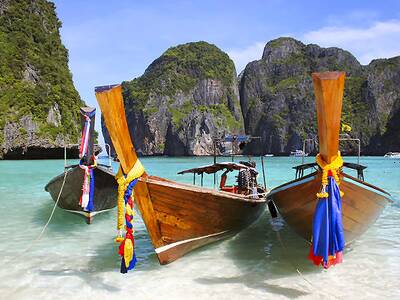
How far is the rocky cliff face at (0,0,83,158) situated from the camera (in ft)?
183

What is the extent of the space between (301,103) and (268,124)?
1329 centimetres

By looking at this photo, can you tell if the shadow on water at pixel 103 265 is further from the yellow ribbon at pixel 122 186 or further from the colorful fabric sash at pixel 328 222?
the colorful fabric sash at pixel 328 222

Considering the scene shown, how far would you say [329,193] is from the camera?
5.23 metres

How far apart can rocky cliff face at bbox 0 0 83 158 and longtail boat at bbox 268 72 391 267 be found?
49098 mm

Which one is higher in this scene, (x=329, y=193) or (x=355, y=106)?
(x=355, y=106)

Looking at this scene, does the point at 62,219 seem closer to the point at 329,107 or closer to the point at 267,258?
the point at 267,258

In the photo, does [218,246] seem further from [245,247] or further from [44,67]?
[44,67]

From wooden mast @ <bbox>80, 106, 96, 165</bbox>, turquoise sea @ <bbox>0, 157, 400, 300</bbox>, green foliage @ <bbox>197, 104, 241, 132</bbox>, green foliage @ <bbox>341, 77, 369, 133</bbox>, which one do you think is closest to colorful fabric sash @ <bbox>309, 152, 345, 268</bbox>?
turquoise sea @ <bbox>0, 157, 400, 300</bbox>

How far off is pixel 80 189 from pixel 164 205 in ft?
14.2

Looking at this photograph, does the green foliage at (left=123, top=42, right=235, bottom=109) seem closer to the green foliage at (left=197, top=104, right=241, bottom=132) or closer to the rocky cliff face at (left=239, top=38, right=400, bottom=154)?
the green foliage at (left=197, top=104, right=241, bottom=132)

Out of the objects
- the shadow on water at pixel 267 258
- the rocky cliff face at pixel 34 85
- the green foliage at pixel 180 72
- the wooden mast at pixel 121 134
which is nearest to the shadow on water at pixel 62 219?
the shadow on water at pixel 267 258

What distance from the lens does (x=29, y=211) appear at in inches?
506

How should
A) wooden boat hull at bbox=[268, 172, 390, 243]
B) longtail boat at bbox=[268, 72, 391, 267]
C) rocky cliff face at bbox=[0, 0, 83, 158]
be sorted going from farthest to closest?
rocky cliff face at bbox=[0, 0, 83, 158] < wooden boat hull at bbox=[268, 172, 390, 243] < longtail boat at bbox=[268, 72, 391, 267]

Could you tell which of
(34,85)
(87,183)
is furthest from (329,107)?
(34,85)
